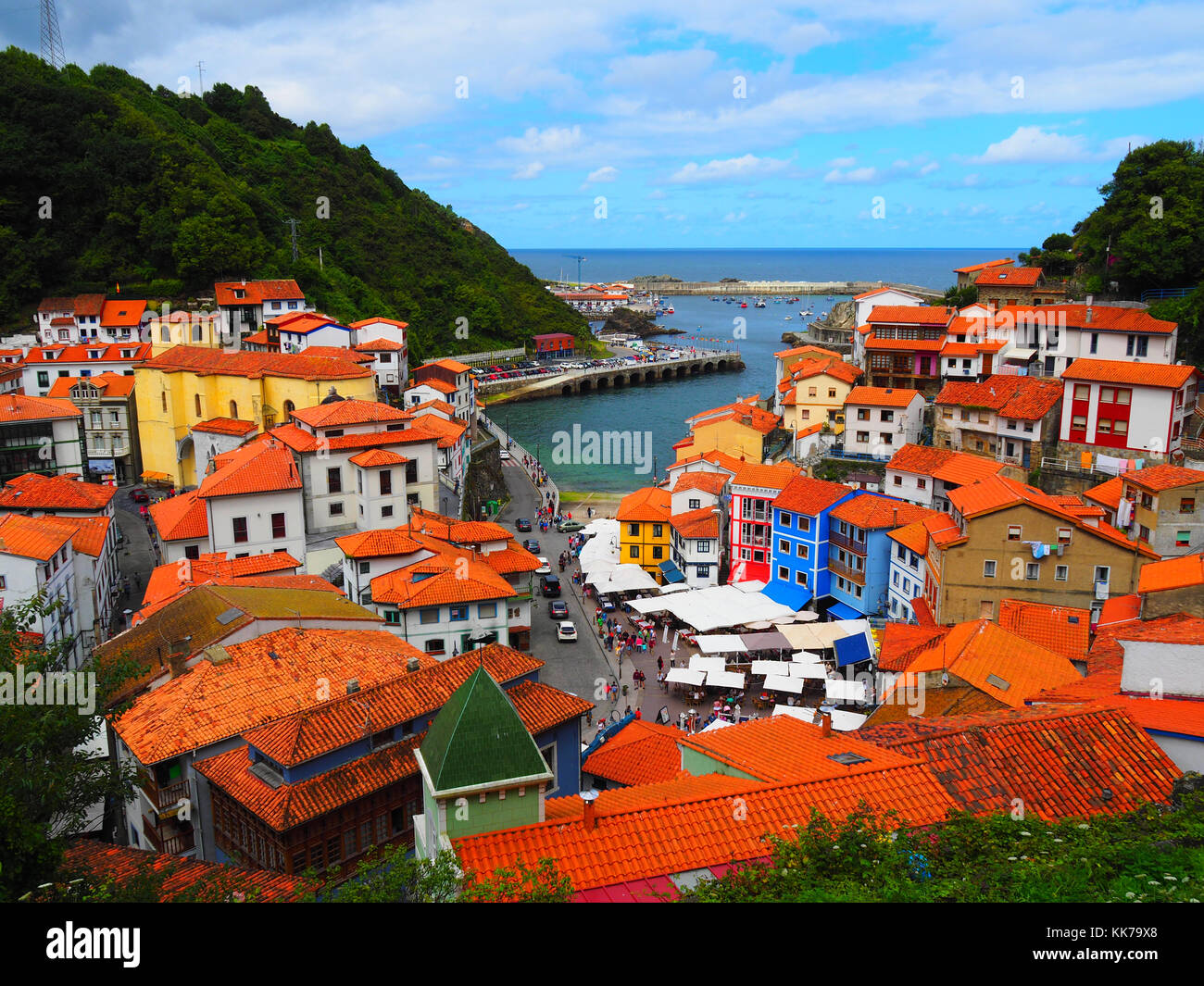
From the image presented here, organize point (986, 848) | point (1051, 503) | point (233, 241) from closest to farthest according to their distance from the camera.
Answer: point (986, 848)
point (1051, 503)
point (233, 241)

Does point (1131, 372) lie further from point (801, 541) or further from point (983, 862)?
point (983, 862)

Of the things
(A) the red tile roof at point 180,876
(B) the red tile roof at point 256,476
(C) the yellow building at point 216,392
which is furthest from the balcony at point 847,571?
(A) the red tile roof at point 180,876

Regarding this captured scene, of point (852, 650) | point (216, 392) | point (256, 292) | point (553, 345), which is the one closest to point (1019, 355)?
point (852, 650)

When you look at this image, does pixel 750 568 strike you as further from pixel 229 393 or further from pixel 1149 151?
pixel 1149 151

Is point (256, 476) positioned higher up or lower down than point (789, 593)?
higher up

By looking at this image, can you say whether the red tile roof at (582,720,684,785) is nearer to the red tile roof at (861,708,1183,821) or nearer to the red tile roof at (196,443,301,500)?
the red tile roof at (861,708,1183,821)

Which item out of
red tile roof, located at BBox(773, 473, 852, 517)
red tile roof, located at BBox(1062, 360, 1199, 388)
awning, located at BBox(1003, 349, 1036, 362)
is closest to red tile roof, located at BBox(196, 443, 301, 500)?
red tile roof, located at BBox(773, 473, 852, 517)

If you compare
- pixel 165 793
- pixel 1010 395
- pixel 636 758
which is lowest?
pixel 636 758
